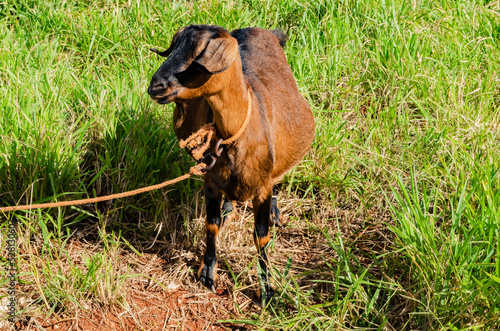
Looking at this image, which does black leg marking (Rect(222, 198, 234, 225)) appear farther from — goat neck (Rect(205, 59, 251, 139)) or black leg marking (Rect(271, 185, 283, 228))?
goat neck (Rect(205, 59, 251, 139))

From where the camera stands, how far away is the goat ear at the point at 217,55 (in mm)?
2166

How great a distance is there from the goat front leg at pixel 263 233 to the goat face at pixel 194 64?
95 cm

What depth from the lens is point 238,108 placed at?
2.49 metres

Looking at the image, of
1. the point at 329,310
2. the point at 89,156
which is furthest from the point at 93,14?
the point at 329,310

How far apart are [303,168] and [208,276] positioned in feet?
3.62

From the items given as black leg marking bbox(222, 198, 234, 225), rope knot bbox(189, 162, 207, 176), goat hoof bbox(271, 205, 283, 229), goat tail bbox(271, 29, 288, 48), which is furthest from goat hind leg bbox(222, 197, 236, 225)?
goat tail bbox(271, 29, 288, 48)

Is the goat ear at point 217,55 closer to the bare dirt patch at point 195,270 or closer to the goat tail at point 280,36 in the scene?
the bare dirt patch at point 195,270

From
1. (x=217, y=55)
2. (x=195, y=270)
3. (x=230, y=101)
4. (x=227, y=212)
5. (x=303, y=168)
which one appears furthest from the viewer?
(x=303, y=168)

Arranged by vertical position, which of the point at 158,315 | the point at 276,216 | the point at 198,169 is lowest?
the point at 158,315

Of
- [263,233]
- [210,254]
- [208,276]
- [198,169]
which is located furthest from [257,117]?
[208,276]

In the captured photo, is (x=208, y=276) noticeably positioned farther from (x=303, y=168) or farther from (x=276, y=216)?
(x=303, y=168)

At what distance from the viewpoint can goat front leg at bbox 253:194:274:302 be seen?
3055mm

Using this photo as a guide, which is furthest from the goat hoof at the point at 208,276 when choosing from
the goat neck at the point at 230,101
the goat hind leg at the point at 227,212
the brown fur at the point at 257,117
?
the goat neck at the point at 230,101

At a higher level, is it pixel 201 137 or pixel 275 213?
pixel 201 137
